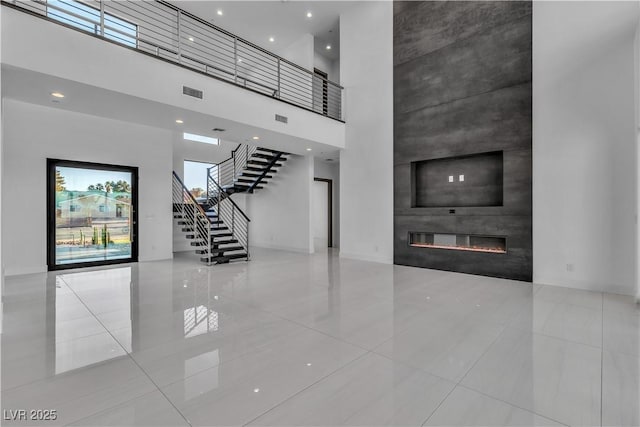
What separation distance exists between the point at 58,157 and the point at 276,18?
6911 millimetres

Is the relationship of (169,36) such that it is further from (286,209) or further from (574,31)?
(574,31)

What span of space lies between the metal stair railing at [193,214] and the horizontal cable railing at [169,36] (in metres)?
3.28

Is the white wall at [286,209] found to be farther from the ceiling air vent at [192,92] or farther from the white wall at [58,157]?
the ceiling air vent at [192,92]

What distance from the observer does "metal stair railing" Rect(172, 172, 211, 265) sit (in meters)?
7.41

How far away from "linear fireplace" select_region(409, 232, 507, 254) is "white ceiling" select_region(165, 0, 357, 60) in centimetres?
664

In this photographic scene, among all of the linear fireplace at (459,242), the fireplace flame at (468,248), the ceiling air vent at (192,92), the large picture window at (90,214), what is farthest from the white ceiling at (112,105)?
the fireplace flame at (468,248)

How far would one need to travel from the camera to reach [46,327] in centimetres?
323

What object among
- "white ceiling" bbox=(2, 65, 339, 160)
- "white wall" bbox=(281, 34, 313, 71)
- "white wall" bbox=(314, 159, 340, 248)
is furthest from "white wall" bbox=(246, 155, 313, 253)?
"white wall" bbox=(281, 34, 313, 71)

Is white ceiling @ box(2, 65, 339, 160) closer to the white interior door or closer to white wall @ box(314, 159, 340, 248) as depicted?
white wall @ box(314, 159, 340, 248)

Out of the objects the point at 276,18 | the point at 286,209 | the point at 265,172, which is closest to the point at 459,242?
the point at 286,209

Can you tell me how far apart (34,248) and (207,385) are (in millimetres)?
6550

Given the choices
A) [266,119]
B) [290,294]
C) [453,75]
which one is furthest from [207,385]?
[453,75]

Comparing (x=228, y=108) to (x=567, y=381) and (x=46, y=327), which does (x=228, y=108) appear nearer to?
(x=46, y=327)

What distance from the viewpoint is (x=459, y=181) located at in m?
6.50
